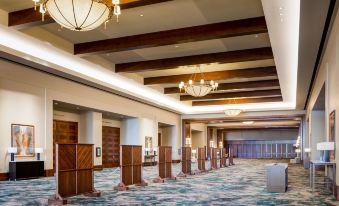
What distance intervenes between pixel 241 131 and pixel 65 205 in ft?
114

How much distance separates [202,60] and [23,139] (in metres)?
5.98

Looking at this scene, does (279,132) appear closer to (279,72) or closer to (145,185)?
(279,72)

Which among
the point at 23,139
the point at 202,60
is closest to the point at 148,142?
the point at 202,60

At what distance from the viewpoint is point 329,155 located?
27.8ft

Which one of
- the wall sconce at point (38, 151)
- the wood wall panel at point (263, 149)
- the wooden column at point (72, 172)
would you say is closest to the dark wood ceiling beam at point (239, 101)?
the wall sconce at point (38, 151)

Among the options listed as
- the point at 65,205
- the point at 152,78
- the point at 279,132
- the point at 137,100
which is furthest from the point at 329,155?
the point at 279,132

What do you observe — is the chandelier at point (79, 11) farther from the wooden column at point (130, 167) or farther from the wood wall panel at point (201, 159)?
the wood wall panel at point (201, 159)

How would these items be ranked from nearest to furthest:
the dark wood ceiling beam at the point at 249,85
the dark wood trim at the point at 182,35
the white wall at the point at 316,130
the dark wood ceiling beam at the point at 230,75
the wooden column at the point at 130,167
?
the wooden column at the point at 130,167 < the dark wood trim at the point at 182,35 < the dark wood ceiling beam at the point at 230,75 < the white wall at the point at 316,130 < the dark wood ceiling beam at the point at 249,85

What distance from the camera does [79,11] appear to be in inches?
239

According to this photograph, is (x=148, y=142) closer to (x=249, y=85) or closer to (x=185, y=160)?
(x=249, y=85)

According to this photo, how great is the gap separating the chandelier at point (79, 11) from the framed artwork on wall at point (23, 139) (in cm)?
606

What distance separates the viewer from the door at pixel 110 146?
18.7 metres

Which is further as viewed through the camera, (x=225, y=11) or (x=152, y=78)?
(x=152, y=78)

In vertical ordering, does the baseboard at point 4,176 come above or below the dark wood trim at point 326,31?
below
